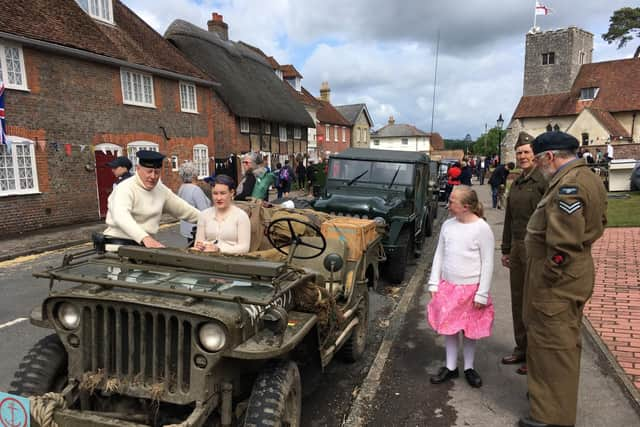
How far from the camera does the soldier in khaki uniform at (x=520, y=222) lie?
416 cm

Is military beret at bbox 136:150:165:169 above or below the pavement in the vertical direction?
above

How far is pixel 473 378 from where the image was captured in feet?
12.9

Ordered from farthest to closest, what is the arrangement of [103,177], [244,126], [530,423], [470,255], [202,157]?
[244,126] < [202,157] < [103,177] < [470,255] < [530,423]

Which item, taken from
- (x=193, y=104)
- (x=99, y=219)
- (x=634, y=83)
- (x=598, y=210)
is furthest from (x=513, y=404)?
(x=634, y=83)

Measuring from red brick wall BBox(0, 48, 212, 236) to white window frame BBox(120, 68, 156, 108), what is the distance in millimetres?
243

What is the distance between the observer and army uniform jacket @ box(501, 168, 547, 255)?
4.14 m

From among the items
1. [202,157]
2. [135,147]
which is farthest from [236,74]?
[135,147]

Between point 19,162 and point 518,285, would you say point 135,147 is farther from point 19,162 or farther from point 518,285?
point 518,285

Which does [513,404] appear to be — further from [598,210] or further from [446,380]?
[598,210]

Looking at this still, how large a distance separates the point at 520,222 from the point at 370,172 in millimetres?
4794

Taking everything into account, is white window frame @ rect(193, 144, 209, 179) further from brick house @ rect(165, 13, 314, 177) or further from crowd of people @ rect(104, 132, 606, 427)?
crowd of people @ rect(104, 132, 606, 427)

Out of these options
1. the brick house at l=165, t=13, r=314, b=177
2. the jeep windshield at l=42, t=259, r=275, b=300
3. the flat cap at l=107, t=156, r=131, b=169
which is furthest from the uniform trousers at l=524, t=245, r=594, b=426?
the brick house at l=165, t=13, r=314, b=177

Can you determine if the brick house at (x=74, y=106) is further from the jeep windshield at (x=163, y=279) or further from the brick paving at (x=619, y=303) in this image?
the brick paving at (x=619, y=303)

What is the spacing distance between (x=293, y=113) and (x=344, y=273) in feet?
84.4
